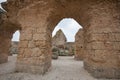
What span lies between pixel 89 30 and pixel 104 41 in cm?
73

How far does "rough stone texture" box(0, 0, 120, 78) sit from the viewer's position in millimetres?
Answer: 4102

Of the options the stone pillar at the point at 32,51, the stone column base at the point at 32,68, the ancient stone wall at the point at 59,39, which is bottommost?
the stone column base at the point at 32,68

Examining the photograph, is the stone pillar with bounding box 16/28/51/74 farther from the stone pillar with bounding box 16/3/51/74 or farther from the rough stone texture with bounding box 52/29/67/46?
the rough stone texture with bounding box 52/29/67/46

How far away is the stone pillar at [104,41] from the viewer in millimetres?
4047

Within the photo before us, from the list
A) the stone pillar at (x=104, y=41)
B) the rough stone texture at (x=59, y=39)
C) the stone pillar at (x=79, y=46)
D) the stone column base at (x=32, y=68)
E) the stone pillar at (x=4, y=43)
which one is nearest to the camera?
the stone pillar at (x=104, y=41)

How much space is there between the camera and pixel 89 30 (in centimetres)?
455

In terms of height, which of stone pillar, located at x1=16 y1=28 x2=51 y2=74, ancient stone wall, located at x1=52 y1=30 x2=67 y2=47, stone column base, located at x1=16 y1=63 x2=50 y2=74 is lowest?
stone column base, located at x1=16 y1=63 x2=50 y2=74

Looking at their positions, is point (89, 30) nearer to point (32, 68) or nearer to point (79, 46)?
point (32, 68)

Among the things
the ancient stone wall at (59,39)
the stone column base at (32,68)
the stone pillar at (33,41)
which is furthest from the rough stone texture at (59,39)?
the stone column base at (32,68)

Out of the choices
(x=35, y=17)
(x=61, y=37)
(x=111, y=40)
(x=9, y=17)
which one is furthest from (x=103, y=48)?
(x=61, y=37)

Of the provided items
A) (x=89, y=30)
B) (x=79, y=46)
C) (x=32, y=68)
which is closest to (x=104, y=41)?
(x=89, y=30)

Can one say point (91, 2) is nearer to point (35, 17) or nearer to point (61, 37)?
point (35, 17)

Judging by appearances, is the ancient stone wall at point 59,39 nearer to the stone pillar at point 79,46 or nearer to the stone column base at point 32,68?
the stone pillar at point 79,46

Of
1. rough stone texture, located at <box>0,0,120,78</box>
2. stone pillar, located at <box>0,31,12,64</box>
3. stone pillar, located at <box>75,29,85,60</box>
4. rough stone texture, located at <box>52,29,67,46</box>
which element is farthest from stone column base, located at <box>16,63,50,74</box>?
rough stone texture, located at <box>52,29,67,46</box>
